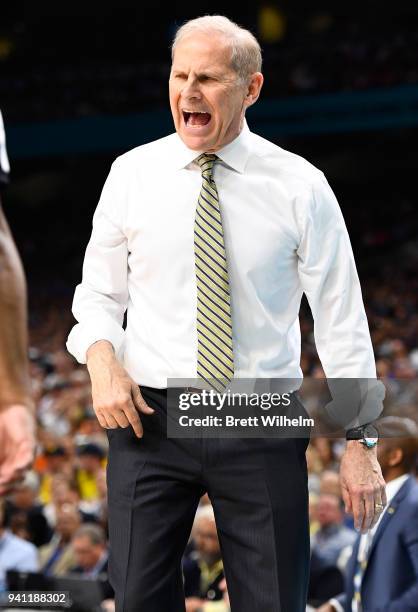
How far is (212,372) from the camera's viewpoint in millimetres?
1983

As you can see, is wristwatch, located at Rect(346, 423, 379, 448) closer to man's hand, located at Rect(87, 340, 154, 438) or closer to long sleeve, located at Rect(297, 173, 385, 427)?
long sleeve, located at Rect(297, 173, 385, 427)

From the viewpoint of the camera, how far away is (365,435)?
6.62 feet

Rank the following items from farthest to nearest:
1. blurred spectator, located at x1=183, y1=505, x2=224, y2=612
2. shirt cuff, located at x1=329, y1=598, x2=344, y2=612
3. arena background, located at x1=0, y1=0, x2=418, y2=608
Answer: arena background, located at x1=0, y1=0, x2=418, y2=608
blurred spectator, located at x1=183, y1=505, x2=224, y2=612
shirt cuff, located at x1=329, y1=598, x2=344, y2=612

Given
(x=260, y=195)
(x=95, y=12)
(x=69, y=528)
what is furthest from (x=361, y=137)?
(x=260, y=195)

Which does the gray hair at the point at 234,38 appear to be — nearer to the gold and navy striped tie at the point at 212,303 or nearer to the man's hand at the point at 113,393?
the gold and navy striped tie at the point at 212,303

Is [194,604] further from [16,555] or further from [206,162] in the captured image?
[206,162]

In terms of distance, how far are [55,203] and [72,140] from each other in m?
3.50

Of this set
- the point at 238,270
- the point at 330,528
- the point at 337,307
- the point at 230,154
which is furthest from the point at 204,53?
the point at 330,528

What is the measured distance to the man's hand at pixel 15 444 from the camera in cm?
122

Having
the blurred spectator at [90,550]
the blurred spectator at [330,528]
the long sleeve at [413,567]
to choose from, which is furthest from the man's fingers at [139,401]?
the blurred spectator at [90,550]

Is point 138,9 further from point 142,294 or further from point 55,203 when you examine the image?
point 142,294

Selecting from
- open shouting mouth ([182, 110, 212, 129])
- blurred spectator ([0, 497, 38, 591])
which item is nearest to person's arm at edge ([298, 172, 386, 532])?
open shouting mouth ([182, 110, 212, 129])

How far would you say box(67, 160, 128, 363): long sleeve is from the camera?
80.3 inches

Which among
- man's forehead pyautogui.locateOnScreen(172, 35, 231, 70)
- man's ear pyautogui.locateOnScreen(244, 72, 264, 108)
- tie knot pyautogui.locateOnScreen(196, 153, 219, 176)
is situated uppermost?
man's forehead pyautogui.locateOnScreen(172, 35, 231, 70)
